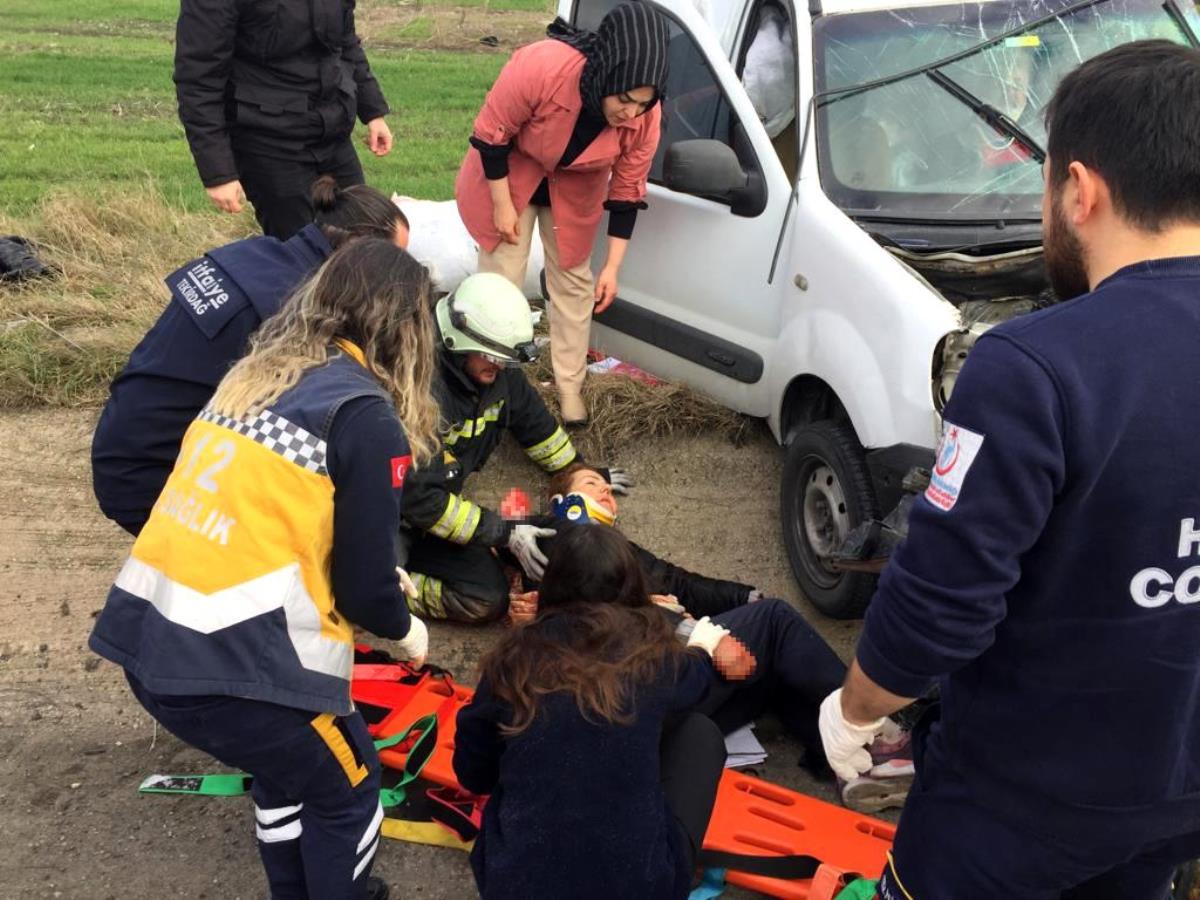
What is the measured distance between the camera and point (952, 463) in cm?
152

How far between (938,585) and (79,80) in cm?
1450

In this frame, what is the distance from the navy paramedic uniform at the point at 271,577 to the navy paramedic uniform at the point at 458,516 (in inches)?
54.1

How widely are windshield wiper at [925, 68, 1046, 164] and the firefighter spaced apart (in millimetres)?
1621

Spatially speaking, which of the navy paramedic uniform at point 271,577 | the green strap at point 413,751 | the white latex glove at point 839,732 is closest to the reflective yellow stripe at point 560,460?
the green strap at point 413,751

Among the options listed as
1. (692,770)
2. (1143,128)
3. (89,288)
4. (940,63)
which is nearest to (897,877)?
(692,770)

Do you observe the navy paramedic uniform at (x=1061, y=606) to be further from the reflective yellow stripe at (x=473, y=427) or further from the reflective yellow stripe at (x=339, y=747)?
the reflective yellow stripe at (x=473, y=427)

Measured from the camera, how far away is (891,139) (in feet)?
12.4

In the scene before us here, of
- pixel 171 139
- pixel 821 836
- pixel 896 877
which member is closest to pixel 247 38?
pixel 821 836

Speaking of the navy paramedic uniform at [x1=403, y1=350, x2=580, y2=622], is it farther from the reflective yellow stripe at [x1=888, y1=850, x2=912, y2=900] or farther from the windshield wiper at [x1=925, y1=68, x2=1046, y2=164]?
the reflective yellow stripe at [x1=888, y1=850, x2=912, y2=900]

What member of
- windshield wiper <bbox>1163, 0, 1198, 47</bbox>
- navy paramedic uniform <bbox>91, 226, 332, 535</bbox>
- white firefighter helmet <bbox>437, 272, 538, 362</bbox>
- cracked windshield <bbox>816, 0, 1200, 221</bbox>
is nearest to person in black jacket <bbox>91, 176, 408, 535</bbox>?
navy paramedic uniform <bbox>91, 226, 332, 535</bbox>

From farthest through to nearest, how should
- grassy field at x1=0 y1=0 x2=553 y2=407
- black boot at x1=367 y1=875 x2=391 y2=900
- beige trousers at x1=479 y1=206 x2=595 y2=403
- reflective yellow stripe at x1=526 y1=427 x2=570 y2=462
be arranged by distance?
grassy field at x1=0 y1=0 x2=553 y2=407, beige trousers at x1=479 y1=206 x2=595 y2=403, reflective yellow stripe at x1=526 y1=427 x2=570 y2=462, black boot at x1=367 y1=875 x2=391 y2=900

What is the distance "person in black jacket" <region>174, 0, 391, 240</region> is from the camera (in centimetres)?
415

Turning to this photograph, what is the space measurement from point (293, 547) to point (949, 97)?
2.81 m

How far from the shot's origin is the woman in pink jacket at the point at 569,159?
12.5 feet
